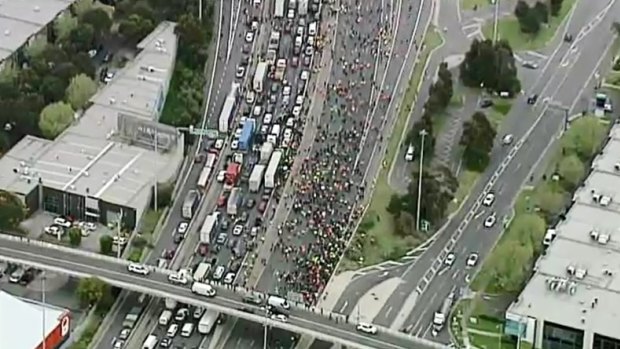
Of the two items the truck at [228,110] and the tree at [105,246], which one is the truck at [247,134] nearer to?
the truck at [228,110]

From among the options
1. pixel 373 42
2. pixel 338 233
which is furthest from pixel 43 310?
pixel 373 42

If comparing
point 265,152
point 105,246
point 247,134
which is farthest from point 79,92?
point 105,246

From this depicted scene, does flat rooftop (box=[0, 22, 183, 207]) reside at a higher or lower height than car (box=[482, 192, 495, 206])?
lower

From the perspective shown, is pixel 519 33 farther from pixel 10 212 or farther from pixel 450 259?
pixel 10 212

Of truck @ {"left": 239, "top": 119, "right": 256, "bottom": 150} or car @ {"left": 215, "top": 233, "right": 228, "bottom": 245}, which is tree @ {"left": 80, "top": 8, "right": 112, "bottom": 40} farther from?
car @ {"left": 215, "top": 233, "right": 228, "bottom": 245}

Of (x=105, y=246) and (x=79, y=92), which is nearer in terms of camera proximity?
(x=105, y=246)

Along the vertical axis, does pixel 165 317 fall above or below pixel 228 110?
below

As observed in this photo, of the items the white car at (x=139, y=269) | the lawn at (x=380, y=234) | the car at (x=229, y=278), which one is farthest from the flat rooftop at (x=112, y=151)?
the lawn at (x=380, y=234)

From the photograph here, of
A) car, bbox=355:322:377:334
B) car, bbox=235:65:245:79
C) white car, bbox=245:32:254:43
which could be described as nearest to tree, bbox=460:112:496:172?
car, bbox=235:65:245:79

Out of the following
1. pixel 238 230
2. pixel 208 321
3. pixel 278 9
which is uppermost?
pixel 278 9
